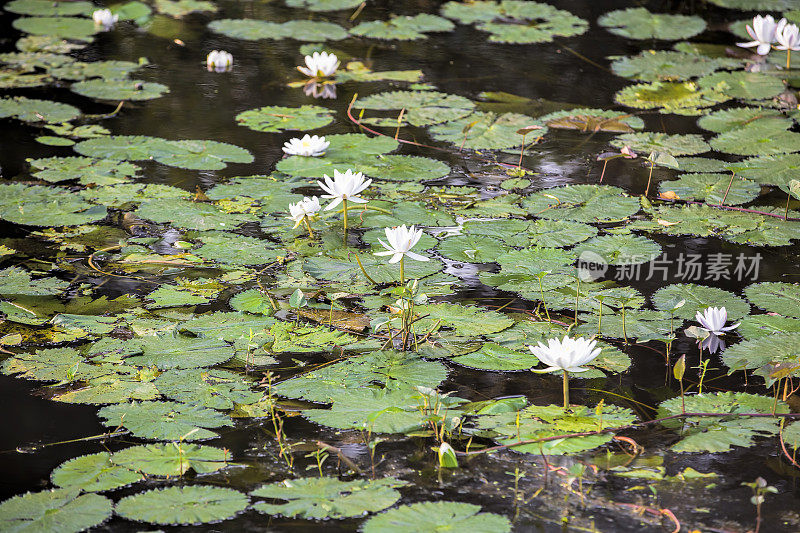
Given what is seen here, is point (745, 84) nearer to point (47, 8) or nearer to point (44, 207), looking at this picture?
point (44, 207)

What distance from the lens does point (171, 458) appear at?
1836mm

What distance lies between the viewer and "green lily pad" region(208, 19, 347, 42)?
5.64 metres

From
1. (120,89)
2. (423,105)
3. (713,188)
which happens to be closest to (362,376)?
(713,188)

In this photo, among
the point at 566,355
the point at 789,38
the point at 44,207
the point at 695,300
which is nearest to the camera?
the point at 566,355

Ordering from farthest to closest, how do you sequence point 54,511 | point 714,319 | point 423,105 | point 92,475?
1. point 423,105
2. point 714,319
3. point 92,475
4. point 54,511

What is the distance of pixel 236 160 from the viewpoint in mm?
3652

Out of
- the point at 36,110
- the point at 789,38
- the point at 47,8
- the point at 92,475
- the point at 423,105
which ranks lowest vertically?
the point at 92,475

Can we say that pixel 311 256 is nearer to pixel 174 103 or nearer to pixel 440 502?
pixel 440 502

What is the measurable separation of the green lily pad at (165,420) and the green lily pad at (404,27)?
13.7ft

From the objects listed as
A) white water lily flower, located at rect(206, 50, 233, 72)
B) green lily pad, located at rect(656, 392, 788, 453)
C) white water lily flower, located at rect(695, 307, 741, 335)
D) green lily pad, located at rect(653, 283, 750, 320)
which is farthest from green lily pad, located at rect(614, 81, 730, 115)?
green lily pad, located at rect(656, 392, 788, 453)

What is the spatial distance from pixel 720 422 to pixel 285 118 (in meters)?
2.82

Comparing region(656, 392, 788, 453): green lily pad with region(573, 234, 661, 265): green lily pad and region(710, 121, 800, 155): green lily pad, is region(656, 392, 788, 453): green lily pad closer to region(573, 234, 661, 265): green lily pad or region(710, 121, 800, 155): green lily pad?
region(573, 234, 661, 265): green lily pad

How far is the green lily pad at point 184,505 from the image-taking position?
1.66 metres

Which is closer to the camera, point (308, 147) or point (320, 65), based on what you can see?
point (308, 147)
